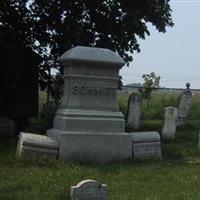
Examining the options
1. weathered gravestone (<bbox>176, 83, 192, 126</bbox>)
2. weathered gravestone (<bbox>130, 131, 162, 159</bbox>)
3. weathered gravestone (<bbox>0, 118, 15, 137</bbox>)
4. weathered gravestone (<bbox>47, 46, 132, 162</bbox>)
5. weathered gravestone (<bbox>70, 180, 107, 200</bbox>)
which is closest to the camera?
weathered gravestone (<bbox>70, 180, 107, 200</bbox>)

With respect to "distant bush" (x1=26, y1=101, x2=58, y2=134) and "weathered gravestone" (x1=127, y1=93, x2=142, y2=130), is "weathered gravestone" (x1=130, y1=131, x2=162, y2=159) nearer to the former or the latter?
"distant bush" (x1=26, y1=101, x2=58, y2=134)

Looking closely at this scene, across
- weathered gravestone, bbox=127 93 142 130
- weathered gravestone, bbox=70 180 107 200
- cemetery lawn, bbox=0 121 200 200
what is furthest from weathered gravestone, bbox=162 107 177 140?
weathered gravestone, bbox=70 180 107 200

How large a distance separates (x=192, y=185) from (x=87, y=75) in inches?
140

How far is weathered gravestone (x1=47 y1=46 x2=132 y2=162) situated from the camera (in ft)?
38.4

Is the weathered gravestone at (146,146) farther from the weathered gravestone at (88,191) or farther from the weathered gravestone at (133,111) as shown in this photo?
the weathered gravestone at (133,111)

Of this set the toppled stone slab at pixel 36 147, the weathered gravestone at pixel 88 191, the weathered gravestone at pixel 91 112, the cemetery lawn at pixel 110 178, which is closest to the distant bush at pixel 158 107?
the weathered gravestone at pixel 91 112

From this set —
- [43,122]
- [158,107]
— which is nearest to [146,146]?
[43,122]

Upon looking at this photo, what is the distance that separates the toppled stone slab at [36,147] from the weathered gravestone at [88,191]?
4.51 m

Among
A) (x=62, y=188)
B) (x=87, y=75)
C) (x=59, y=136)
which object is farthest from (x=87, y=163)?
(x=62, y=188)

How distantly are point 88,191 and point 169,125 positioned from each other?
33.8 feet

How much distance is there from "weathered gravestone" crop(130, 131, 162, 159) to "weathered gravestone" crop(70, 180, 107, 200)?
5532mm

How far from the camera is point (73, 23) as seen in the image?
17344 mm

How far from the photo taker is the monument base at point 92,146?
1153 centimetres

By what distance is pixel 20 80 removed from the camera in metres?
18.1
